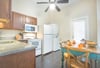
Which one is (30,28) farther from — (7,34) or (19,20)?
(7,34)

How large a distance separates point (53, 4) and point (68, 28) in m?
2.49

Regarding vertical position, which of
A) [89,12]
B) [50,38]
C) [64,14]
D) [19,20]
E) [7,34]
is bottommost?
[50,38]

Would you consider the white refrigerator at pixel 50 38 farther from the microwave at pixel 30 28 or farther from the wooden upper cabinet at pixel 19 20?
the wooden upper cabinet at pixel 19 20

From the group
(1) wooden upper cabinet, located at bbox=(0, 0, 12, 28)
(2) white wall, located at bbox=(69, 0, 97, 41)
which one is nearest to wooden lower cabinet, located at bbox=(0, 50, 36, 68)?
(1) wooden upper cabinet, located at bbox=(0, 0, 12, 28)

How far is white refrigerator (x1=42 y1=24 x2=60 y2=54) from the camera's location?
627 centimetres

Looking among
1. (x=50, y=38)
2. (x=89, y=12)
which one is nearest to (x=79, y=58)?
(x=89, y=12)

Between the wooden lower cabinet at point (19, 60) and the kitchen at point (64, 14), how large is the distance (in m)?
2.94

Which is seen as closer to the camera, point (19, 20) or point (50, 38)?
point (19, 20)

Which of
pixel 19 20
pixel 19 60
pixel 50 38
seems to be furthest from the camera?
pixel 50 38

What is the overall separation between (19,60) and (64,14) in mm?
5871

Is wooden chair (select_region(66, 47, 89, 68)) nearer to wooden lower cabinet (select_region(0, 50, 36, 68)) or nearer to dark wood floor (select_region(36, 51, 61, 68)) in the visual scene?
wooden lower cabinet (select_region(0, 50, 36, 68))

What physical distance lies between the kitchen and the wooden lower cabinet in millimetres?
2941

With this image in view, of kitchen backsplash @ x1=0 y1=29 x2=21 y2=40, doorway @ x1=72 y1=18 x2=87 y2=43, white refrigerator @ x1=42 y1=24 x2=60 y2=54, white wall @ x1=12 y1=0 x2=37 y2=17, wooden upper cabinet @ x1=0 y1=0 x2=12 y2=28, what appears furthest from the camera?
white refrigerator @ x1=42 y1=24 x2=60 y2=54

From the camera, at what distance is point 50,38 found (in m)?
6.86
